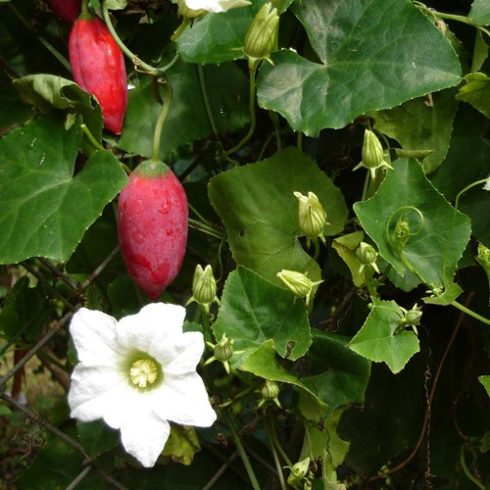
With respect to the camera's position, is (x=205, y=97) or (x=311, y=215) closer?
(x=311, y=215)

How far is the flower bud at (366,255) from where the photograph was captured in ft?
2.15

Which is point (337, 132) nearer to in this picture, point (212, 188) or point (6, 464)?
point (212, 188)

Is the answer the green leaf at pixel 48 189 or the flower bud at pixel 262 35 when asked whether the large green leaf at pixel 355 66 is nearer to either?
the flower bud at pixel 262 35

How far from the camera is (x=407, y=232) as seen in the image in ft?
2.20

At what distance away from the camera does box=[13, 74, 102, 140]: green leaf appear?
0.67 metres

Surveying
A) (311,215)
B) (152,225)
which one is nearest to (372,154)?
(311,215)

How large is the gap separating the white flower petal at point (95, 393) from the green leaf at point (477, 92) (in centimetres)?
36

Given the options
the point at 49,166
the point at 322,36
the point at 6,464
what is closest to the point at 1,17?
the point at 49,166

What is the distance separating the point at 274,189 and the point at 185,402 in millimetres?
212

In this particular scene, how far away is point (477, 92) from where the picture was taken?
28.0 inches

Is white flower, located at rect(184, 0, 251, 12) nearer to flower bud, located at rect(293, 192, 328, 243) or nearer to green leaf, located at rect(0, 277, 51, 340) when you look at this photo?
flower bud, located at rect(293, 192, 328, 243)

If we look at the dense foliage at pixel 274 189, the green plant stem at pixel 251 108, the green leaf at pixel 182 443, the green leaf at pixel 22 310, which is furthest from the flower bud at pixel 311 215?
the green leaf at pixel 22 310

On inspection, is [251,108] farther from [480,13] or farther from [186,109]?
[480,13]

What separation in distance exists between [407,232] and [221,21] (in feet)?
0.75
